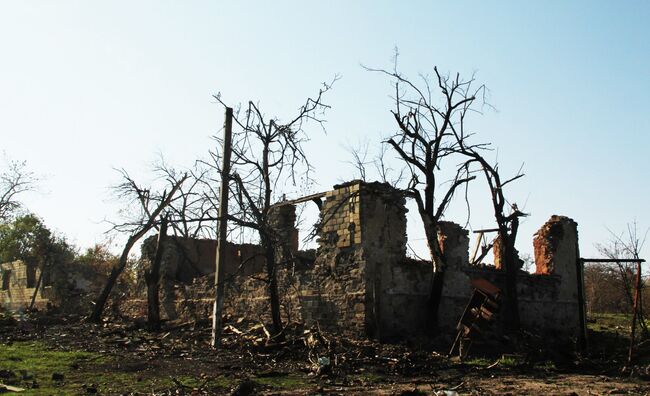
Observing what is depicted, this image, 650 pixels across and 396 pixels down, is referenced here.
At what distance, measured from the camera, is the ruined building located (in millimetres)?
15672

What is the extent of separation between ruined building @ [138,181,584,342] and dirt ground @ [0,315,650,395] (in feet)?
3.33

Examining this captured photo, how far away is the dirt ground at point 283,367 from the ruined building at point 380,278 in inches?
40.0

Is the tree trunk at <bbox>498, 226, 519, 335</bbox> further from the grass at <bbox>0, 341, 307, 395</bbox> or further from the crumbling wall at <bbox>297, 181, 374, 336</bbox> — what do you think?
the grass at <bbox>0, 341, 307, 395</bbox>

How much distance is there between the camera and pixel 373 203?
631 inches

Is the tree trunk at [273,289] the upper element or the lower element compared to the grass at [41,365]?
upper

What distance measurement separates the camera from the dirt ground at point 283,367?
984 cm

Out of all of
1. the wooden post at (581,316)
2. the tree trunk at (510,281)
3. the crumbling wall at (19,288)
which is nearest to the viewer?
the wooden post at (581,316)

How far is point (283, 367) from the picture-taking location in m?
12.1

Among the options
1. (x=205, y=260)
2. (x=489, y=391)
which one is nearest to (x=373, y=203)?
(x=489, y=391)

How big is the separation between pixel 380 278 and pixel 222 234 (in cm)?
401

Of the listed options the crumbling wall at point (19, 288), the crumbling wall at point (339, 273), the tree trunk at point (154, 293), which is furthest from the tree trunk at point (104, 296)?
the crumbling wall at point (19, 288)

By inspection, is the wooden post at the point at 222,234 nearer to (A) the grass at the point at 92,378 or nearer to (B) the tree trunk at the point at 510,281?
(A) the grass at the point at 92,378

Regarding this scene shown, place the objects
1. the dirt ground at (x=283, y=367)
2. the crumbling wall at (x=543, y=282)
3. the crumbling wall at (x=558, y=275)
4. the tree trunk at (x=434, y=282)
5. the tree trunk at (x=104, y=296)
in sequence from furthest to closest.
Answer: the tree trunk at (x=104, y=296) → the crumbling wall at (x=558, y=275) → the crumbling wall at (x=543, y=282) → the tree trunk at (x=434, y=282) → the dirt ground at (x=283, y=367)

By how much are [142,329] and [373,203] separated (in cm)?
796
